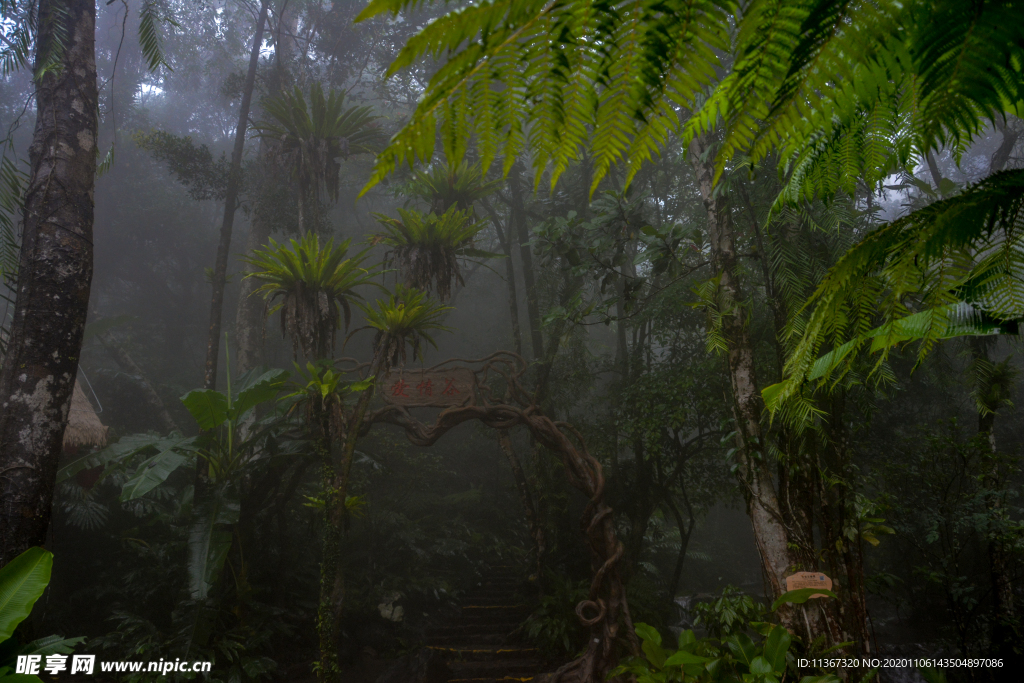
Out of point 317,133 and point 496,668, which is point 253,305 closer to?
point 317,133

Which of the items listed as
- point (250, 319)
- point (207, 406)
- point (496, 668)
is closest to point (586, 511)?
point (496, 668)

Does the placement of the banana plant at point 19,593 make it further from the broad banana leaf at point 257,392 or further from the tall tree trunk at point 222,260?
the tall tree trunk at point 222,260

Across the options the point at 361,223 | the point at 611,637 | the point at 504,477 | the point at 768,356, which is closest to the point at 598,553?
the point at 611,637

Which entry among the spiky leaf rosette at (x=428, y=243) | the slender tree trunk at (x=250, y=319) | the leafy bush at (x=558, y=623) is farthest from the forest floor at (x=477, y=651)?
the slender tree trunk at (x=250, y=319)

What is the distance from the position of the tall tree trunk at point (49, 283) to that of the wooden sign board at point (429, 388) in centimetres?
249

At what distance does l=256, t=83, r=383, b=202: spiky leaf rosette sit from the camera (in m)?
5.73

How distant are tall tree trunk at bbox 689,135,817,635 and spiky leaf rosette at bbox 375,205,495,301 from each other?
99.1 inches

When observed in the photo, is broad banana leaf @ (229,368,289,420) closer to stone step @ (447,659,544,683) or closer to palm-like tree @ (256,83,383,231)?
palm-like tree @ (256,83,383,231)

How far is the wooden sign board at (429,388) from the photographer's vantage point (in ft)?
16.6

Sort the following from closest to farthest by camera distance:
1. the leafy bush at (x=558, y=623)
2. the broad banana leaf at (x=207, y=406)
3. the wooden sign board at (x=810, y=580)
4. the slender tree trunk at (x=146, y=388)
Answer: the wooden sign board at (x=810, y=580) < the broad banana leaf at (x=207, y=406) < the leafy bush at (x=558, y=623) < the slender tree trunk at (x=146, y=388)

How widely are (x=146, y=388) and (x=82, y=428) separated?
175 inches

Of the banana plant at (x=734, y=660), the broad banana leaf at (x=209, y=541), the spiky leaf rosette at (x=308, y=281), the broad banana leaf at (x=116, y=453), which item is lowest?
the banana plant at (x=734, y=660)

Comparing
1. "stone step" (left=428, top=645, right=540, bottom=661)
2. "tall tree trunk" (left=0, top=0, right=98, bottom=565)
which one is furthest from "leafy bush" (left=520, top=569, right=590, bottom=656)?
"tall tree trunk" (left=0, top=0, right=98, bottom=565)

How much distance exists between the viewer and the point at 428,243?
5301 mm
